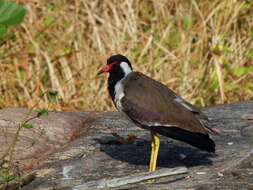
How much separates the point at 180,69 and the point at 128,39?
2.16 ft

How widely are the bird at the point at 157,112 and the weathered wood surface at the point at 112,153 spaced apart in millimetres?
239

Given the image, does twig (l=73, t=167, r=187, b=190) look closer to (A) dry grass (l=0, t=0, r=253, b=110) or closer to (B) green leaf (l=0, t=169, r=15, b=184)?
(B) green leaf (l=0, t=169, r=15, b=184)

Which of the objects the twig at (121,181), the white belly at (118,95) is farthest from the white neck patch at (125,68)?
the twig at (121,181)

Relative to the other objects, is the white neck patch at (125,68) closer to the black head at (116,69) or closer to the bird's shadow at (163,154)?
the black head at (116,69)

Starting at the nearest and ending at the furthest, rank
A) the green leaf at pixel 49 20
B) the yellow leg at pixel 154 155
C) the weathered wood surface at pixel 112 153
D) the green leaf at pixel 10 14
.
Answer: the weathered wood surface at pixel 112 153
the yellow leg at pixel 154 155
the green leaf at pixel 10 14
the green leaf at pixel 49 20

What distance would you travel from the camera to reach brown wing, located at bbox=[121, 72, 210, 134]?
18.0 feet

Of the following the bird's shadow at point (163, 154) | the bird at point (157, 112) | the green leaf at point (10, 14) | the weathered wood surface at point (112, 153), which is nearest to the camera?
the bird at point (157, 112)

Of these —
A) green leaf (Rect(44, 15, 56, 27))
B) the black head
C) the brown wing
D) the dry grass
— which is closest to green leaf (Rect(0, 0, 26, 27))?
the black head

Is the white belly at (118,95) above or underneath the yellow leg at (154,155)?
above

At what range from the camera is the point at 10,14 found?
253 inches

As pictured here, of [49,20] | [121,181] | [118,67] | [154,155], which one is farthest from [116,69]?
[49,20]

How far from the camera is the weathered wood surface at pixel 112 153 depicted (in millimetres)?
5551

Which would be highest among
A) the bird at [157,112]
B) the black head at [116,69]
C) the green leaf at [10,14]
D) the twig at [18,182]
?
the green leaf at [10,14]

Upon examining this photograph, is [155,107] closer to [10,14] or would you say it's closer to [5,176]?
[5,176]
